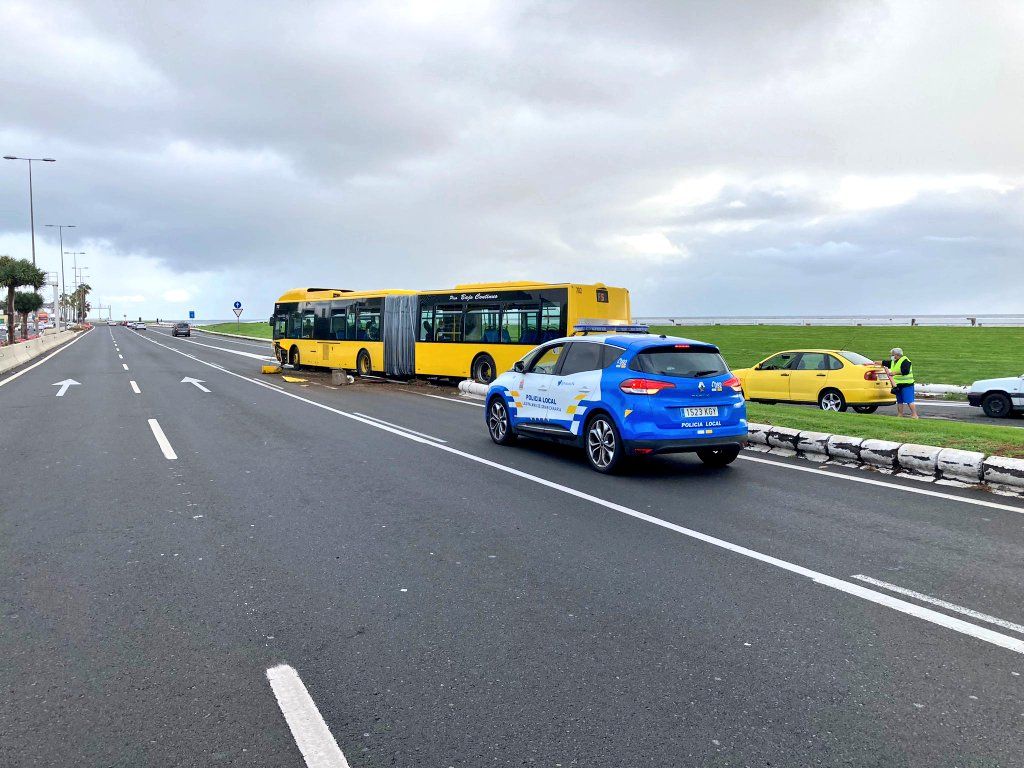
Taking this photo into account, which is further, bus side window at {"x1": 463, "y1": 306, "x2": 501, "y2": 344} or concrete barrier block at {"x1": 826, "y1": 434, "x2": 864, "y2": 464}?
bus side window at {"x1": 463, "y1": 306, "x2": 501, "y2": 344}

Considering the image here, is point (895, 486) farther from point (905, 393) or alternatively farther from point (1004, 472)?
point (905, 393)

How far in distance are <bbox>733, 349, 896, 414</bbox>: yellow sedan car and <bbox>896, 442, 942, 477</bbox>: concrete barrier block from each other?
7.63 metres

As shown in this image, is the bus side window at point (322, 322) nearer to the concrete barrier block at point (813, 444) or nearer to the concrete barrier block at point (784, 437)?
the concrete barrier block at point (784, 437)

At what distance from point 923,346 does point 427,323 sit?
25.7m

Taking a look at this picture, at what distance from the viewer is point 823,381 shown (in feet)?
55.5

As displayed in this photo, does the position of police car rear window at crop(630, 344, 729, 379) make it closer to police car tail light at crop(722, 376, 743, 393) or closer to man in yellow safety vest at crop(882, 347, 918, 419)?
police car tail light at crop(722, 376, 743, 393)

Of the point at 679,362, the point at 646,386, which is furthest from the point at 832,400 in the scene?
the point at 646,386

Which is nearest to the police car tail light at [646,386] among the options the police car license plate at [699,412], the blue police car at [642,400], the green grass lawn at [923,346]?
the blue police car at [642,400]

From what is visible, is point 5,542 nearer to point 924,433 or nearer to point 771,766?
point 771,766

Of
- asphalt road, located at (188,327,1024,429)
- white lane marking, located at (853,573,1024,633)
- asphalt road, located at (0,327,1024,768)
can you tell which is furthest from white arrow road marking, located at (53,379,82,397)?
white lane marking, located at (853,573,1024,633)

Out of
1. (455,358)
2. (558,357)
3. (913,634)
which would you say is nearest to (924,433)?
(558,357)

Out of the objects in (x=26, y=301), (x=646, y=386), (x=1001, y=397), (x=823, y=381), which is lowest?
(x=1001, y=397)

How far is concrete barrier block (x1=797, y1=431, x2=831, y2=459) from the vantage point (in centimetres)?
1018

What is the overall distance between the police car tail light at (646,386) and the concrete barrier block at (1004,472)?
352 cm
